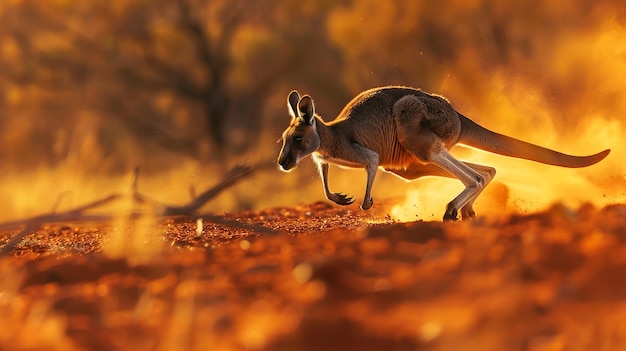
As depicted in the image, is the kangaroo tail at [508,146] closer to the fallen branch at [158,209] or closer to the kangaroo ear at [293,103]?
the kangaroo ear at [293,103]

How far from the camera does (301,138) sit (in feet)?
23.9

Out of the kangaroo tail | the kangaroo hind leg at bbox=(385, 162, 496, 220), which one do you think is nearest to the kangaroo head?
the kangaroo hind leg at bbox=(385, 162, 496, 220)

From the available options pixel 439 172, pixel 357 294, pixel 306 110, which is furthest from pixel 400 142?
pixel 357 294

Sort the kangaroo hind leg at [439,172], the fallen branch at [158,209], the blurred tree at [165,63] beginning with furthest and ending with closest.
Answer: the blurred tree at [165,63], the kangaroo hind leg at [439,172], the fallen branch at [158,209]

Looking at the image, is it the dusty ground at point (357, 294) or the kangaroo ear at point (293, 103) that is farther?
the kangaroo ear at point (293, 103)

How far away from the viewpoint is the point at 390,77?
17.8 m

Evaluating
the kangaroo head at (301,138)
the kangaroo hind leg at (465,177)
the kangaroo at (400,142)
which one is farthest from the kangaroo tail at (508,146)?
the kangaroo head at (301,138)

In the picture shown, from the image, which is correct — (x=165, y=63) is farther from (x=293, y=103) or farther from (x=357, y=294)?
(x=357, y=294)

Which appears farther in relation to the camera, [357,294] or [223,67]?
[223,67]

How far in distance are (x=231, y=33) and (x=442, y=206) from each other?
11625 millimetres

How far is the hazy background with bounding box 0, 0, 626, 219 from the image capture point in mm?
16188

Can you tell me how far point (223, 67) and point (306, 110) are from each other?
12.3 metres

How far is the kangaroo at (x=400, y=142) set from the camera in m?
7.32

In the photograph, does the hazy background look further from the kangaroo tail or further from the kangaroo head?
the kangaroo head
